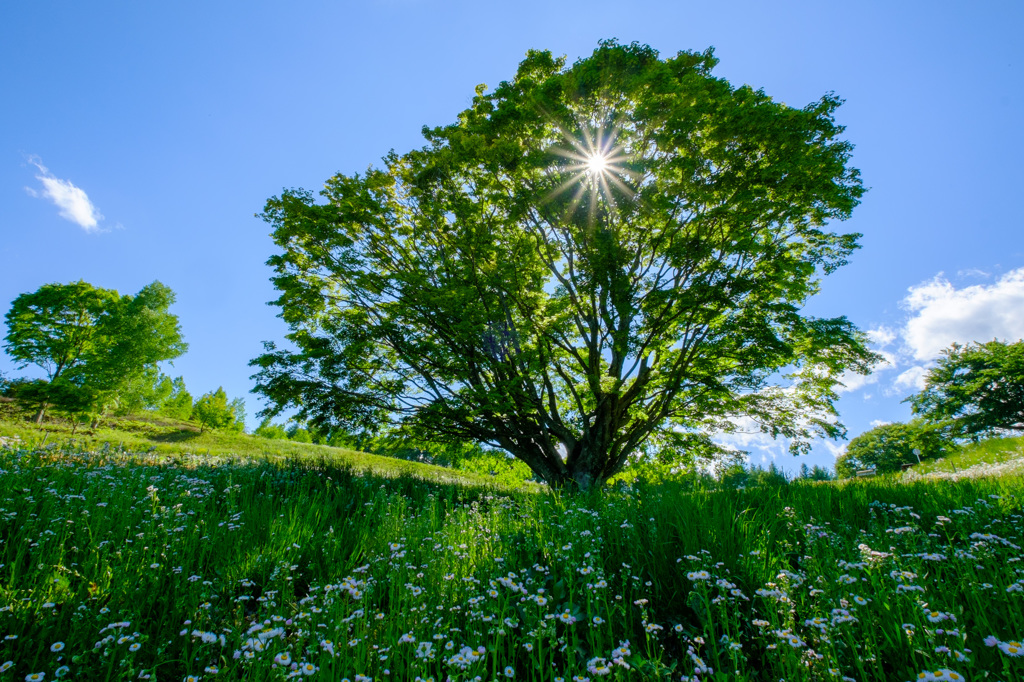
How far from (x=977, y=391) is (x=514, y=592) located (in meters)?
45.0

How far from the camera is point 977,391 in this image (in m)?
31.7

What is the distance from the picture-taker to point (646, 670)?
2.12m

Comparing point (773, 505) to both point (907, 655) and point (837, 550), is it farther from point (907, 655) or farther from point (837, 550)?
point (907, 655)

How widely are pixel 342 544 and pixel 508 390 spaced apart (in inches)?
281

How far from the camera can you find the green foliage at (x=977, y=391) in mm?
30188

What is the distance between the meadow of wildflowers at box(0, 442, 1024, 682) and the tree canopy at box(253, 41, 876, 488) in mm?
6563

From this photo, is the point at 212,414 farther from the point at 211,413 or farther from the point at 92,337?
the point at 92,337

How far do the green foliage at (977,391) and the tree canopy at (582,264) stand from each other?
96.3 ft

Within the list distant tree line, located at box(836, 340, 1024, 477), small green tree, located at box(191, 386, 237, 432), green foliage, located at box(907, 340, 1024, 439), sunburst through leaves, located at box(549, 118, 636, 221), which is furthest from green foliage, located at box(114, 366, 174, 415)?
green foliage, located at box(907, 340, 1024, 439)

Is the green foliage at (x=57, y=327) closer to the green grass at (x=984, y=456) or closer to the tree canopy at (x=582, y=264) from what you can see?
the tree canopy at (x=582, y=264)

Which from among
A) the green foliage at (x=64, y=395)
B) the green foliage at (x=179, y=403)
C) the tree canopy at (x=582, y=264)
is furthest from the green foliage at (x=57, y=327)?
the tree canopy at (x=582, y=264)

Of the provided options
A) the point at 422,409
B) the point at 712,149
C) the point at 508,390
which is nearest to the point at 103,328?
the point at 422,409

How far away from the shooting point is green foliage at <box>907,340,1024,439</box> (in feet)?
99.0

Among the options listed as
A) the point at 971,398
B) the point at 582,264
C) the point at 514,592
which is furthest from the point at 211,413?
the point at 971,398
